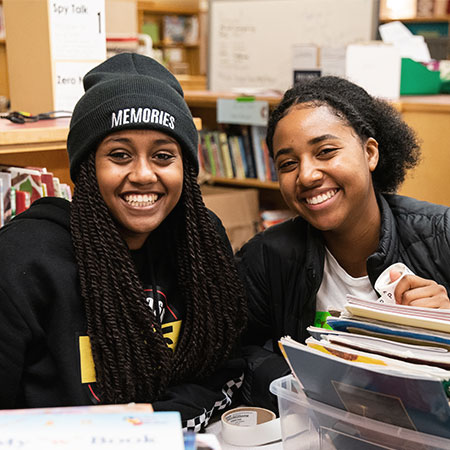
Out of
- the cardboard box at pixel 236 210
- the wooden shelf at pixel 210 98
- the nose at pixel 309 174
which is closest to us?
the nose at pixel 309 174

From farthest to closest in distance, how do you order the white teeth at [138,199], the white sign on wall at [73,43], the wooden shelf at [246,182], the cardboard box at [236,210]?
the wooden shelf at [246,182] < the cardboard box at [236,210] < the white sign on wall at [73,43] < the white teeth at [138,199]

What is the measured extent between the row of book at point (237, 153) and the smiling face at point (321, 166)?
1.86 metres

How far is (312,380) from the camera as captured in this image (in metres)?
1.03

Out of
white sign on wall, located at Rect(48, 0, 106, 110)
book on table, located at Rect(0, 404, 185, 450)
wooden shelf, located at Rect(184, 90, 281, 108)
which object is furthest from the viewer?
wooden shelf, located at Rect(184, 90, 281, 108)

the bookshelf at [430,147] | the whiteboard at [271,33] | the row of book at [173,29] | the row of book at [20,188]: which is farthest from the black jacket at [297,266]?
the row of book at [173,29]

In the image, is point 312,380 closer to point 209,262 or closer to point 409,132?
point 209,262

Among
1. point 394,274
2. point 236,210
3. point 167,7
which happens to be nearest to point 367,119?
point 394,274

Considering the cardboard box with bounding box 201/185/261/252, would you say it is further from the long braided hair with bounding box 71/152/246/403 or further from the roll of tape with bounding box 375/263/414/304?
the roll of tape with bounding box 375/263/414/304

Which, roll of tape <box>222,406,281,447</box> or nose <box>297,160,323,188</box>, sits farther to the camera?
nose <box>297,160,323,188</box>

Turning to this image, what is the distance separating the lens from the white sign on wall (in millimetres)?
1927

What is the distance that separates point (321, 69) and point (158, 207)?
1.97 meters

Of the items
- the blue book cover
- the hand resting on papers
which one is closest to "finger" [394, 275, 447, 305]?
the hand resting on papers

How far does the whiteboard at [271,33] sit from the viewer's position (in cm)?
377

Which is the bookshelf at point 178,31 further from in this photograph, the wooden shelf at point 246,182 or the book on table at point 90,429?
the book on table at point 90,429
